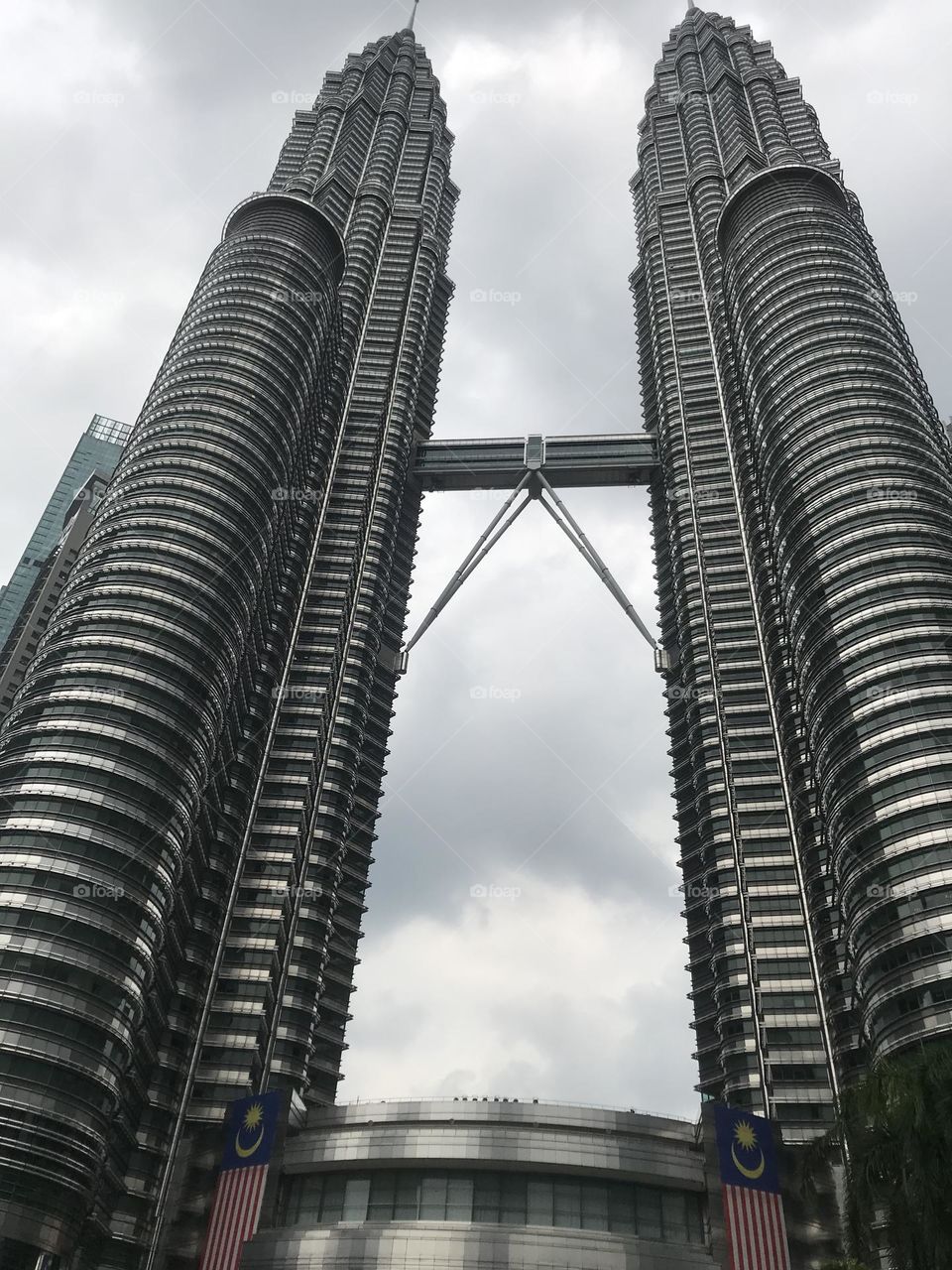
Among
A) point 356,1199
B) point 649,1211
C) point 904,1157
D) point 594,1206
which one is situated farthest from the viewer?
point 356,1199

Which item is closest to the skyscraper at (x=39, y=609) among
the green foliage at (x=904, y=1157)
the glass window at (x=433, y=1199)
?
the glass window at (x=433, y=1199)

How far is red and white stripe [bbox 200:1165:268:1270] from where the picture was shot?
224 ft

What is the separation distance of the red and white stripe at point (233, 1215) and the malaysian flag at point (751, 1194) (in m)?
30.3

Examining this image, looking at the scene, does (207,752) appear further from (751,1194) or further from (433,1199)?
(751,1194)

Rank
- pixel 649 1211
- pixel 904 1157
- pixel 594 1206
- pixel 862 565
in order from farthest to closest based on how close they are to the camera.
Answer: pixel 862 565 < pixel 649 1211 < pixel 594 1206 < pixel 904 1157

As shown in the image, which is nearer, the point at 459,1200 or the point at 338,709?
the point at 459,1200

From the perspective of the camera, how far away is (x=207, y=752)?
3792 inches

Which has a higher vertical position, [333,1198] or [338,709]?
[338,709]

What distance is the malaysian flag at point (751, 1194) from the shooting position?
6581 cm

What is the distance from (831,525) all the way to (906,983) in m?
44.7

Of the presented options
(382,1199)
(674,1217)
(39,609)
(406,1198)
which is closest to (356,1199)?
(382,1199)

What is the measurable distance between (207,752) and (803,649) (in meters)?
56.3

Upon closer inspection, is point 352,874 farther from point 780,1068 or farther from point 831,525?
point 831,525

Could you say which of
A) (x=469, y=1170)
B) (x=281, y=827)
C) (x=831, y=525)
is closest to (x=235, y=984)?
(x=281, y=827)
